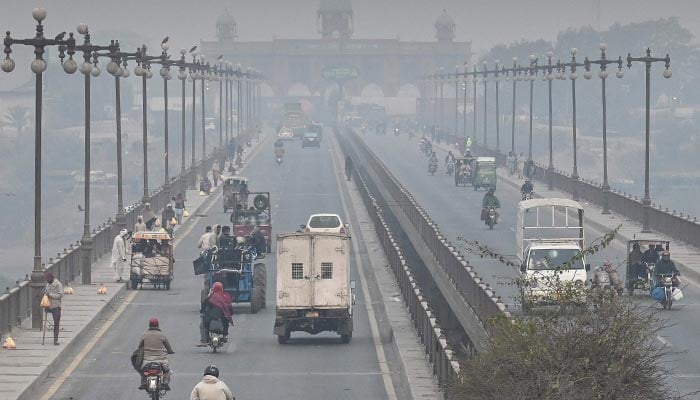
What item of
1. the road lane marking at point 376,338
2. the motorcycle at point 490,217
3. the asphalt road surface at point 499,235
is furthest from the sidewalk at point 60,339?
the motorcycle at point 490,217

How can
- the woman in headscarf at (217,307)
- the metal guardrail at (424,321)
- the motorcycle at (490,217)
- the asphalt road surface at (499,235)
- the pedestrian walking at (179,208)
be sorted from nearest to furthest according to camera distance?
the metal guardrail at (424,321) < the woman in headscarf at (217,307) < the asphalt road surface at (499,235) < the motorcycle at (490,217) < the pedestrian walking at (179,208)

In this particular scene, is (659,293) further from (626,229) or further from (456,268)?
(626,229)

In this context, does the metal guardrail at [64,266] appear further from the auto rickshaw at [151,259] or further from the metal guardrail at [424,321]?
the metal guardrail at [424,321]

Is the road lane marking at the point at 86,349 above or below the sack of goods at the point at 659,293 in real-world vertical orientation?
below

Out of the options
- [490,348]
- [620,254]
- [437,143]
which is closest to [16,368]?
[490,348]

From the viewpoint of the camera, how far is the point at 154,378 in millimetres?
28406

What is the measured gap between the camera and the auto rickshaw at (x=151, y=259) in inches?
1889

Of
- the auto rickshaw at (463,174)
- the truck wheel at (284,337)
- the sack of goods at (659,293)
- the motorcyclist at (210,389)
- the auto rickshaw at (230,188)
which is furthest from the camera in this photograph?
the auto rickshaw at (463,174)

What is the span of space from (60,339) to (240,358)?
3.96 metres

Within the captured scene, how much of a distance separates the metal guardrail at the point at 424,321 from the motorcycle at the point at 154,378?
4.36 metres

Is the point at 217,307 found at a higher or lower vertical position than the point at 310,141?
lower

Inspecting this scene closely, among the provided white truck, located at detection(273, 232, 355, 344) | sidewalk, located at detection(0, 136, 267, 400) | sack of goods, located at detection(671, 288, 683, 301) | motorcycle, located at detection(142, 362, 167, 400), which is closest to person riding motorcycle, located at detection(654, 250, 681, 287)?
sack of goods, located at detection(671, 288, 683, 301)

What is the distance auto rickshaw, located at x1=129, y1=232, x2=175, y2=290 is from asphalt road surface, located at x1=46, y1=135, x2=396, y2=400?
54 centimetres

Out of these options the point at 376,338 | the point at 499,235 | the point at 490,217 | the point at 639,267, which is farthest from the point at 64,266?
the point at 490,217
